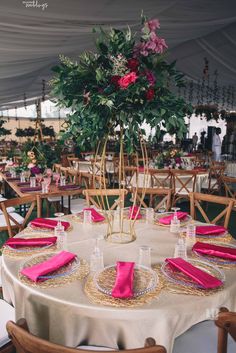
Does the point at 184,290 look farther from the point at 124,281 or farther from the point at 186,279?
the point at 124,281

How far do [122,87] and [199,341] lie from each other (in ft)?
4.17

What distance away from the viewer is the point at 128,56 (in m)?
1.68

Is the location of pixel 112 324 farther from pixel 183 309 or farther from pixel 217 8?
pixel 217 8

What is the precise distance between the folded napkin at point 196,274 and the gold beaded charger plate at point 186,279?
0.02 metres

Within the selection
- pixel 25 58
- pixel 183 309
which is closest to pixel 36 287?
pixel 183 309

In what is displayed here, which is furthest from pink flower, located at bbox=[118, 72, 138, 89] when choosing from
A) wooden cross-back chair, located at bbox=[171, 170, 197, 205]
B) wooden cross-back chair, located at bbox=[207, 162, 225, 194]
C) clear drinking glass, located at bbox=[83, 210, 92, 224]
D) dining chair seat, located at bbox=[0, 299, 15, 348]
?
wooden cross-back chair, located at bbox=[207, 162, 225, 194]

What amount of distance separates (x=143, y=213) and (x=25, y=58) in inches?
144

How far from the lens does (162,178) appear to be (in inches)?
210

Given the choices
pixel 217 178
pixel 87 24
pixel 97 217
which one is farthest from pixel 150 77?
pixel 217 178

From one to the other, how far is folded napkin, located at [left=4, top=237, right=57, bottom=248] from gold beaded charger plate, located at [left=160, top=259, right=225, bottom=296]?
711 mm

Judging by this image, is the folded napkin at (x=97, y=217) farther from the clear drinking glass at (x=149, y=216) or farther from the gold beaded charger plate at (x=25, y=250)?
the gold beaded charger plate at (x=25, y=250)

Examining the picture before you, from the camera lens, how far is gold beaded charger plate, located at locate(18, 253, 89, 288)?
4.73ft

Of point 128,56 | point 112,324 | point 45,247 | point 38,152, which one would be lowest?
point 112,324

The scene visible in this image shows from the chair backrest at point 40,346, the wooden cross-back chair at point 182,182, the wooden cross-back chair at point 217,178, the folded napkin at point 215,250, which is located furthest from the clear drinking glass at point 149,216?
the wooden cross-back chair at point 217,178
